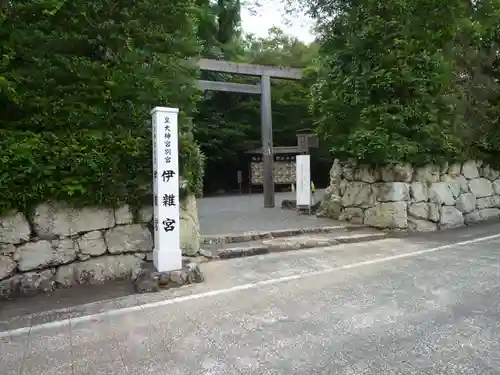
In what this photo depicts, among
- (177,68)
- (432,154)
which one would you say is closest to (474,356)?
(177,68)

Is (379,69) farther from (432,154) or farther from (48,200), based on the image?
(48,200)

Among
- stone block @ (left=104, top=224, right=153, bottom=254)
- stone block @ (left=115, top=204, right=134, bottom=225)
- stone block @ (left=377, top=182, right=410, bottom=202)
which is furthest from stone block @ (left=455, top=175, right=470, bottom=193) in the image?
stone block @ (left=115, top=204, right=134, bottom=225)

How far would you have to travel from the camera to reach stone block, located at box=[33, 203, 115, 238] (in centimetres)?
472

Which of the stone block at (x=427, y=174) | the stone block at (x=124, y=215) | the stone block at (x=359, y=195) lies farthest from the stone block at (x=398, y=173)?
the stone block at (x=124, y=215)

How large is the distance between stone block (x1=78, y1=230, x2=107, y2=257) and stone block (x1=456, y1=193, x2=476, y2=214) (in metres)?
7.91

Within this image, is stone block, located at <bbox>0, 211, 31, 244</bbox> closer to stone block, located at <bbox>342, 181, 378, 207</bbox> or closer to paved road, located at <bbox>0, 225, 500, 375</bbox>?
paved road, located at <bbox>0, 225, 500, 375</bbox>

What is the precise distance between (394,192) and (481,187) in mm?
3154

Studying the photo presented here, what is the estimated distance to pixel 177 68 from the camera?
18.3 ft

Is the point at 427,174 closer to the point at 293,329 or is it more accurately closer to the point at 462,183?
the point at 462,183

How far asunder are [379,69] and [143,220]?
6.01 m

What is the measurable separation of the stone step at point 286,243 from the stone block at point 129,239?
97 centimetres

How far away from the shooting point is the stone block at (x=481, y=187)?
31.4ft

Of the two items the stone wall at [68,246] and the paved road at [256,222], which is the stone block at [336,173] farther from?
the stone wall at [68,246]

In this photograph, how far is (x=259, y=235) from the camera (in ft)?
23.5
